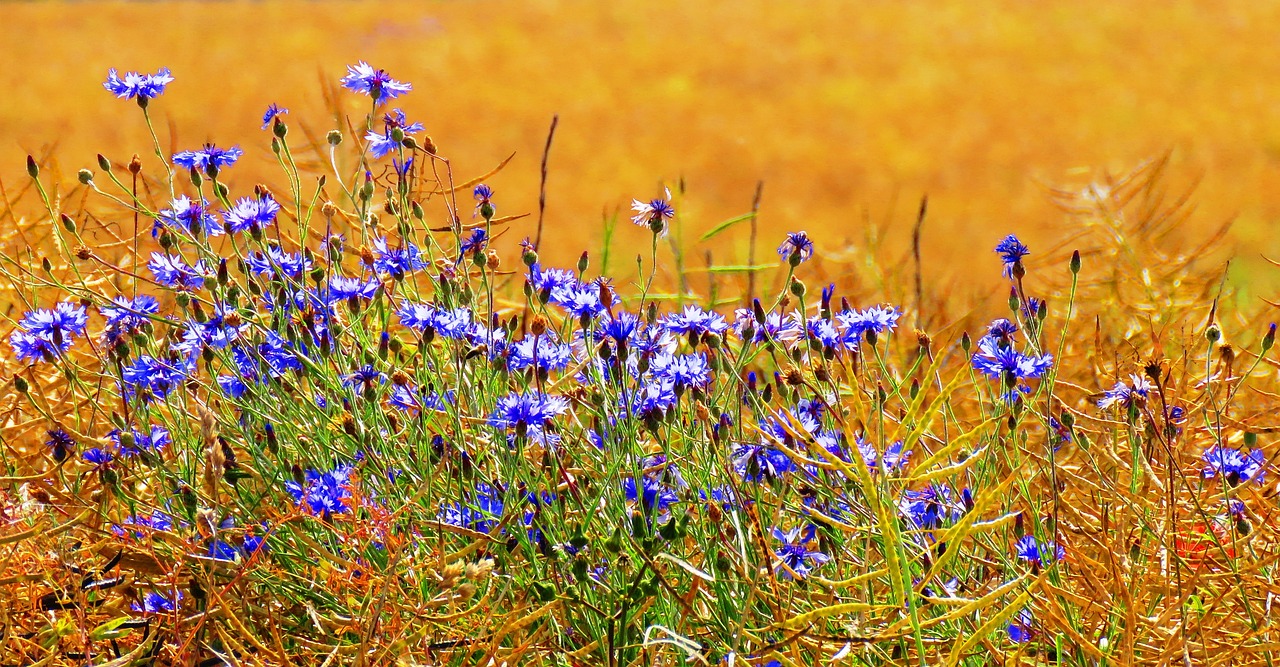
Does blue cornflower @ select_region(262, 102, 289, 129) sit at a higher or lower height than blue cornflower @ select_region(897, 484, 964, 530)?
higher

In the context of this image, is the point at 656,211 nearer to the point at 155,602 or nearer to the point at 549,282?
the point at 549,282

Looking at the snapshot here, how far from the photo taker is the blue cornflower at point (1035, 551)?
3.11 ft

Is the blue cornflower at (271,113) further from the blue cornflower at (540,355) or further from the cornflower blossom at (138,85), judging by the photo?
the blue cornflower at (540,355)

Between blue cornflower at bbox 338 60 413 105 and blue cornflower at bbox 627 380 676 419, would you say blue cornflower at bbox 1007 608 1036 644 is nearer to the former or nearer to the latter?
blue cornflower at bbox 627 380 676 419

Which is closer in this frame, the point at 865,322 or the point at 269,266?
the point at 865,322

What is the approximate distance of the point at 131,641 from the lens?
104cm

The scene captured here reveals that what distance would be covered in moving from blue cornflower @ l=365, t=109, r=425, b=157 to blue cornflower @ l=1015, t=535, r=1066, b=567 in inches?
24.0

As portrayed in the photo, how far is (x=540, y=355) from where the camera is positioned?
100cm

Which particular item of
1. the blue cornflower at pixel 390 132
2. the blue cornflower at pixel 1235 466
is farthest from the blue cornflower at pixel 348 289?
the blue cornflower at pixel 1235 466

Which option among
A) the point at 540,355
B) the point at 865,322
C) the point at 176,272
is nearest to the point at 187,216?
the point at 176,272

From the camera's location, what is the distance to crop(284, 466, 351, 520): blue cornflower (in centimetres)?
100

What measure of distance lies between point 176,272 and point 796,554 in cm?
59

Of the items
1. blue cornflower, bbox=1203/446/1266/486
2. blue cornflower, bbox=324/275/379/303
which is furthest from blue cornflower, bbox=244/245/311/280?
blue cornflower, bbox=1203/446/1266/486

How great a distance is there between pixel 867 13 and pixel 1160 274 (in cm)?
940
